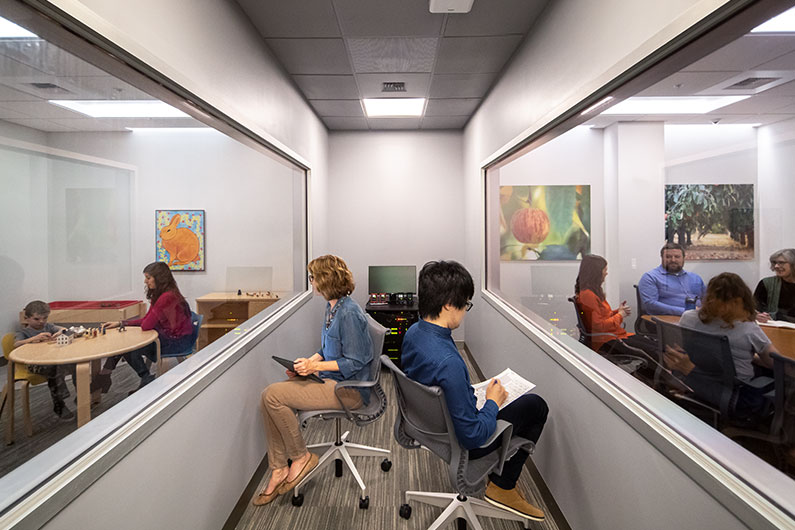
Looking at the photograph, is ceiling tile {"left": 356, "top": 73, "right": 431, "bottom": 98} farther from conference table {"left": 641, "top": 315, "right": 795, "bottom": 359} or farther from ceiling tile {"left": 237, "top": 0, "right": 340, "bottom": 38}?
conference table {"left": 641, "top": 315, "right": 795, "bottom": 359}

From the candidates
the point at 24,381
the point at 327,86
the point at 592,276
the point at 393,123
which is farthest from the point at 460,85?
the point at 24,381

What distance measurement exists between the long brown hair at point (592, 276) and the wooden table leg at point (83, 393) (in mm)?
2818

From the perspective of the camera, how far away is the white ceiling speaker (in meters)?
2.26

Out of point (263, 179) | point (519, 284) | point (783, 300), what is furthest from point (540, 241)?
point (783, 300)

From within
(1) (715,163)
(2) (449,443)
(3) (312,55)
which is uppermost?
(3) (312,55)

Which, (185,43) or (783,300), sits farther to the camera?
(185,43)

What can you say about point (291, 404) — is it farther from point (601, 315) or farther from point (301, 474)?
point (601, 315)

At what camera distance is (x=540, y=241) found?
5.00 m

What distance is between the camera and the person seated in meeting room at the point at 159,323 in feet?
4.72

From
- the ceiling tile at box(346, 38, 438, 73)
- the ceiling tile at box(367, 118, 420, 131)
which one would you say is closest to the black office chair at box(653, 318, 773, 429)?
the ceiling tile at box(346, 38, 438, 73)

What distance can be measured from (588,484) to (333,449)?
1437 mm

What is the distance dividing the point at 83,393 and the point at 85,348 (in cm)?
14

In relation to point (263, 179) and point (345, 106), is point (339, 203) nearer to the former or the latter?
point (345, 106)

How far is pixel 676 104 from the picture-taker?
1.83 m
